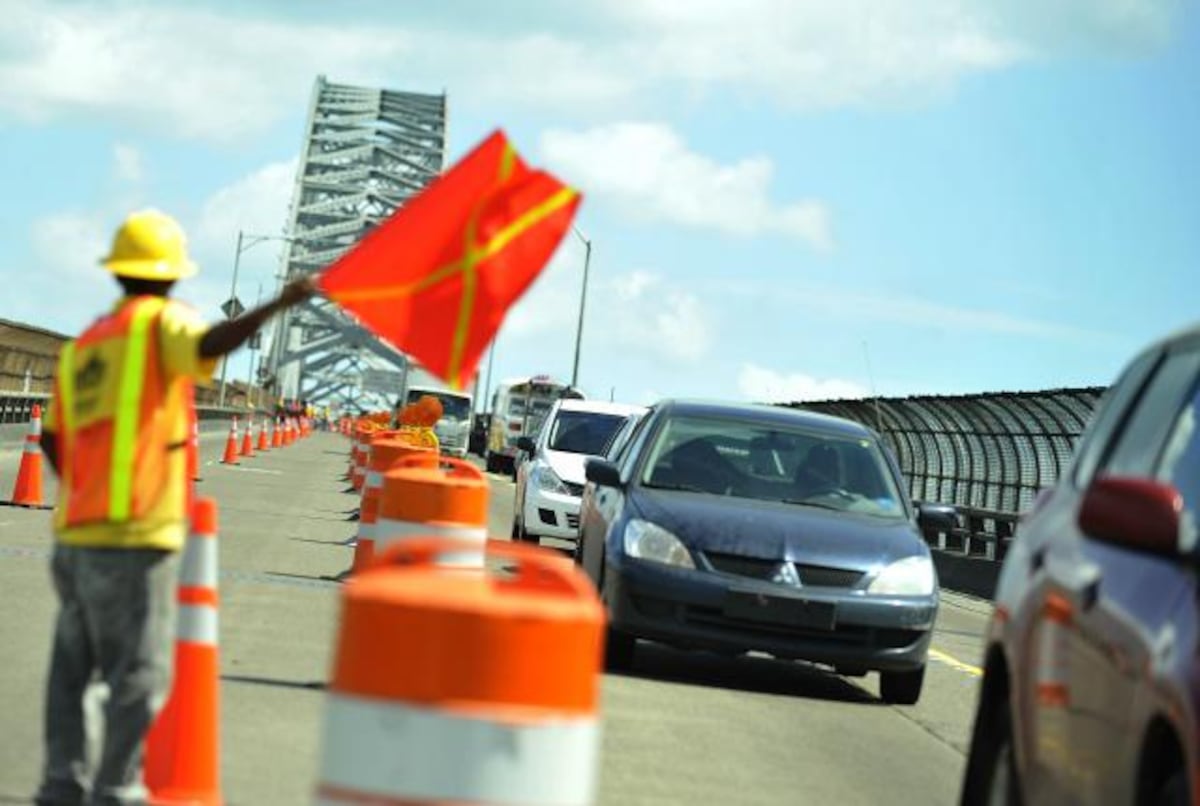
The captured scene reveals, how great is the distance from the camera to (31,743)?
30.0 feet

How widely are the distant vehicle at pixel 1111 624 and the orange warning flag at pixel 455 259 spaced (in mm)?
1590

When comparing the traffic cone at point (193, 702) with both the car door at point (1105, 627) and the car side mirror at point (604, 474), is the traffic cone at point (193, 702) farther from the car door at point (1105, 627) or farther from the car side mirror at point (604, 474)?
the car side mirror at point (604, 474)

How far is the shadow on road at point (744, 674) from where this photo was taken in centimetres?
1369

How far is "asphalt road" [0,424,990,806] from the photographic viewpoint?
9414 millimetres

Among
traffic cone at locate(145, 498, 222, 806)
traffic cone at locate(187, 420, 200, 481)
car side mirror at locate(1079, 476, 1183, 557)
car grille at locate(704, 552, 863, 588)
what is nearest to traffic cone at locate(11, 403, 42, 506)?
traffic cone at locate(187, 420, 200, 481)

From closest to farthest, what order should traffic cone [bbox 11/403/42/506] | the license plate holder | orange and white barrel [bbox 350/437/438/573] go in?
the license plate holder, orange and white barrel [bbox 350/437/438/573], traffic cone [bbox 11/403/42/506]

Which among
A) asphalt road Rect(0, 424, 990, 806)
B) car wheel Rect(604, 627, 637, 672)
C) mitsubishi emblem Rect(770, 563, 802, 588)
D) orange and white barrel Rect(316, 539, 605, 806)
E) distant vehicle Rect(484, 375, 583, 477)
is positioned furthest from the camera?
distant vehicle Rect(484, 375, 583, 477)

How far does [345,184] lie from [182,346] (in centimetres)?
17431

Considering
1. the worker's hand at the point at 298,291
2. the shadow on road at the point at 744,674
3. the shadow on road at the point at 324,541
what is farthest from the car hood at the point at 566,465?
the worker's hand at the point at 298,291

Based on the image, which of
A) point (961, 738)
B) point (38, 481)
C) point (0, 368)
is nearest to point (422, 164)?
point (0, 368)

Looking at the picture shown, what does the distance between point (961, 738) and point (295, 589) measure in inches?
248

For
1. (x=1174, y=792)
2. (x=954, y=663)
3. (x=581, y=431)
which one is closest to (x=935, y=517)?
(x=954, y=663)

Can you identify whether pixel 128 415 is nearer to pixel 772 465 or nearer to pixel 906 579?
pixel 906 579

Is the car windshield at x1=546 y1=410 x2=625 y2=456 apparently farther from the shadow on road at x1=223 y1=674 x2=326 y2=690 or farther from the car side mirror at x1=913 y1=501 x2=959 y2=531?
the shadow on road at x1=223 y1=674 x2=326 y2=690
